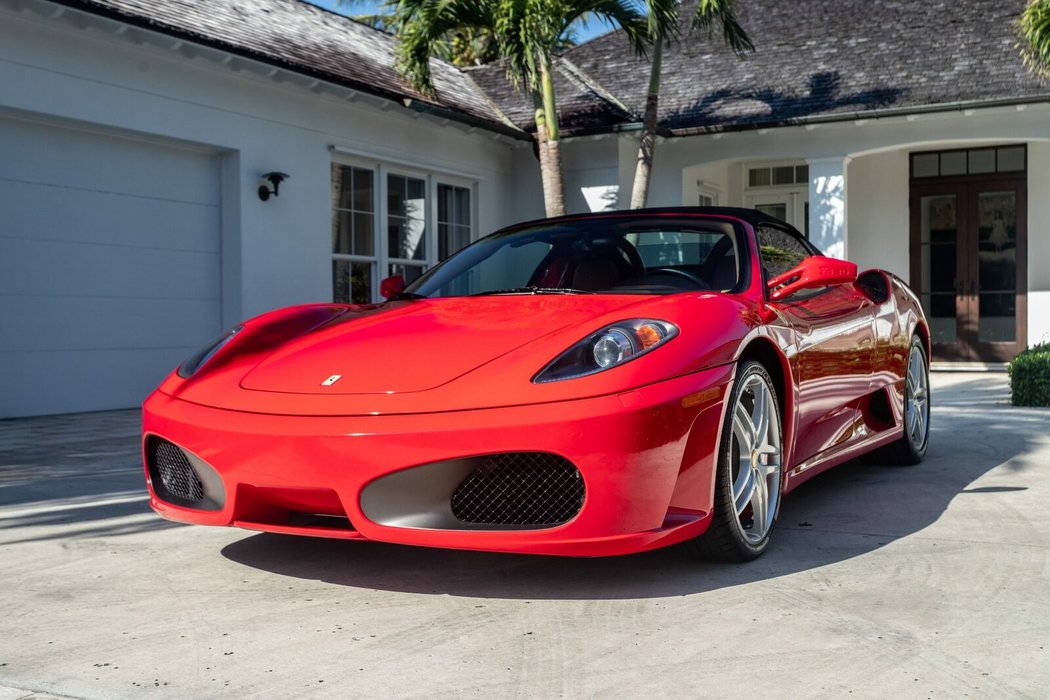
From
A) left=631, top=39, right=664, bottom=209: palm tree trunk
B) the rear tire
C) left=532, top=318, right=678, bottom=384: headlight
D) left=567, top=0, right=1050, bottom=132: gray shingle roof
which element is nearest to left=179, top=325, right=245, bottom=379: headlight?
left=532, top=318, right=678, bottom=384: headlight

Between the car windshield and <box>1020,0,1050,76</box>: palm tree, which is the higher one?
<box>1020,0,1050,76</box>: palm tree

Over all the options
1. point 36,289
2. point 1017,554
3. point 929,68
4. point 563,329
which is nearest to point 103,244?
point 36,289

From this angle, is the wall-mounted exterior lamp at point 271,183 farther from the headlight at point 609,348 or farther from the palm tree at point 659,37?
the headlight at point 609,348

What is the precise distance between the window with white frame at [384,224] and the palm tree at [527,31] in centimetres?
123

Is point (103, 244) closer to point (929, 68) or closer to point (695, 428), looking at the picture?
point (695, 428)

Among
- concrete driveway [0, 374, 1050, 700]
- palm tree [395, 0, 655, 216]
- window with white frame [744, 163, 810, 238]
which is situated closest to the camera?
concrete driveway [0, 374, 1050, 700]

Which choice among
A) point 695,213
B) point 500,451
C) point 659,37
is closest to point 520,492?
point 500,451

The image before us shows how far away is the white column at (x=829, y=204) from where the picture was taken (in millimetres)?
13953

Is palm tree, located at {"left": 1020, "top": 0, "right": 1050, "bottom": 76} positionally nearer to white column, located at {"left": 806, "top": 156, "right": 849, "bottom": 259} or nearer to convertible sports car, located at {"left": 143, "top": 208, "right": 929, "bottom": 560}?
white column, located at {"left": 806, "top": 156, "right": 849, "bottom": 259}

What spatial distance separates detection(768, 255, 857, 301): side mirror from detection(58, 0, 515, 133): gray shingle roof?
672 centimetres

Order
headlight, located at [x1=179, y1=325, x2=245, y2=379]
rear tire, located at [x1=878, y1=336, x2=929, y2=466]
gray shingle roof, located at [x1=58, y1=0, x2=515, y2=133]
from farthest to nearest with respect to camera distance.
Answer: gray shingle roof, located at [x1=58, y1=0, x2=515, y2=133]
rear tire, located at [x1=878, y1=336, x2=929, y2=466]
headlight, located at [x1=179, y1=325, x2=245, y2=379]

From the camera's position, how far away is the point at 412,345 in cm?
336

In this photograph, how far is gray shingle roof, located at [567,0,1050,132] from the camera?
13.3 metres

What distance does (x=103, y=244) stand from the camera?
30.5ft
